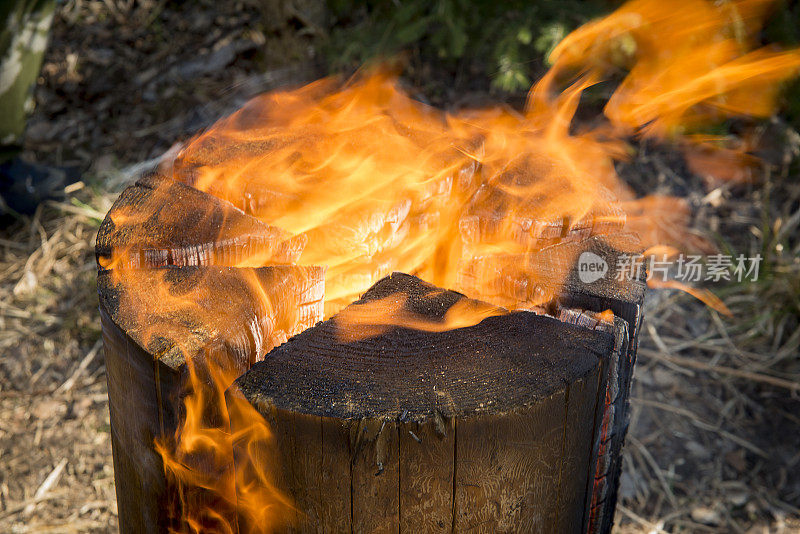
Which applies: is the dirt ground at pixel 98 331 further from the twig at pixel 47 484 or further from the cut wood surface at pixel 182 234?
the cut wood surface at pixel 182 234

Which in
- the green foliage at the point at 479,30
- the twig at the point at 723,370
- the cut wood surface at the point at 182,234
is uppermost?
the green foliage at the point at 479,30

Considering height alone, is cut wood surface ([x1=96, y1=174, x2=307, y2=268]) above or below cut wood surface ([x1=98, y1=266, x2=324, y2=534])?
above

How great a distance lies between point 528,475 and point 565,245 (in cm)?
54

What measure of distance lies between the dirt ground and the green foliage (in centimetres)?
77

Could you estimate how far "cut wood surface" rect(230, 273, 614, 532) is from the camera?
3.90 feet

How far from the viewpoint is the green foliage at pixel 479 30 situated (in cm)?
307

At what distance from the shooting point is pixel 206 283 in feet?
4.69

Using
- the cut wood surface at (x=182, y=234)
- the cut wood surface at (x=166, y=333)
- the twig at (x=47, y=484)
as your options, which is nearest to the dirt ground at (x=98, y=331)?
the twig at (x=47, y=484)

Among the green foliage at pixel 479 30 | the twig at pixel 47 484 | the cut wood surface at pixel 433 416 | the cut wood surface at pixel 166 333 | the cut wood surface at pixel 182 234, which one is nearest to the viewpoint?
the cut wood surface at pixel 433 416

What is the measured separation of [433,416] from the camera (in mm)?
1171

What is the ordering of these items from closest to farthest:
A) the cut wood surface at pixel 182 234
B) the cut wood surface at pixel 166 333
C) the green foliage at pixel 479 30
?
the cut wood surface at pixel 166 333 < the cut wood surface at pixel 182 234 < the green foliage at pixel 479 30

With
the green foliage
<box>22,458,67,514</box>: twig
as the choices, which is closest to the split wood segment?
<box>22,458,67,514</box>: twig

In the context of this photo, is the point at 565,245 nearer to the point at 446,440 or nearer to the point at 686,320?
the point at 446,440

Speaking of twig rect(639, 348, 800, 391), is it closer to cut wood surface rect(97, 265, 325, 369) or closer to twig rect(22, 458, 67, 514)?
cut wood surface rect(97, 265, 325, 369)
